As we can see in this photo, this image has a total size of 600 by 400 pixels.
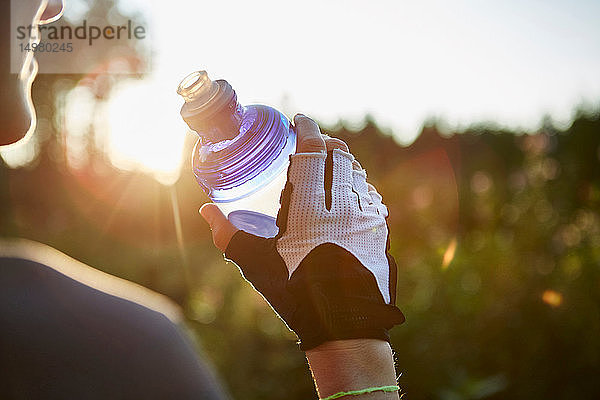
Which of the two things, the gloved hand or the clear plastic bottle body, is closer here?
the gloved hand

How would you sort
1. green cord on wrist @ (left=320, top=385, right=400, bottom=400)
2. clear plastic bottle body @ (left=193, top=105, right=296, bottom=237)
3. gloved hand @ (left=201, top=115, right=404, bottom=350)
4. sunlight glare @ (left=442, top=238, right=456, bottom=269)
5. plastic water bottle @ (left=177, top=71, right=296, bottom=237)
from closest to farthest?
green cord on wrist @ (left=320, top=385, right=400, bottom=400) → gloved hand @ (left=201, top=115, right=404, bottom=350) → plastic water bottle @ (left=177, top=71, right=296, bottom=237) → clear plastic bottle body @ (left=193, top=105, right=296, bottom=237) → sunlight glare @ (left=442, top=238, right=456, bottom=269)

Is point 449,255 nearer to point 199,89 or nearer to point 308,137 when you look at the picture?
point 308,137

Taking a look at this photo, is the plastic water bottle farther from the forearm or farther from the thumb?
the forearm

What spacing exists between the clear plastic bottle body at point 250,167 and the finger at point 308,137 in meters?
0.28

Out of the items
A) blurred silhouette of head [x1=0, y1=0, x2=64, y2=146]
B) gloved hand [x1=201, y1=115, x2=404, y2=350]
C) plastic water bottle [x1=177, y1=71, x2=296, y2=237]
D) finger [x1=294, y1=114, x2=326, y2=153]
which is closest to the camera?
blurred silhouette of head [x1=0, y1=0, x2=64, y2=146]

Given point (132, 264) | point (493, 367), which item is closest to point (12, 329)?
point (493, 367)

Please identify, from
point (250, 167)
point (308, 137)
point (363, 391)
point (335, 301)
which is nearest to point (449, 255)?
point (250, 167)

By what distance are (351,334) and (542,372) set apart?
14.5 ft

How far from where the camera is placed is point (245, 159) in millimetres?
2434

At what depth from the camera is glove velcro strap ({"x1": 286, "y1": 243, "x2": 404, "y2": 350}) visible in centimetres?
184

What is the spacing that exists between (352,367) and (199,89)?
108 centimetres

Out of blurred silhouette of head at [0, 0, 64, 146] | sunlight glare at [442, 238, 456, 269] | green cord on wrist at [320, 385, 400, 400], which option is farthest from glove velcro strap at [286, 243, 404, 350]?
sunlight glare at [442, 238, 456, 269]

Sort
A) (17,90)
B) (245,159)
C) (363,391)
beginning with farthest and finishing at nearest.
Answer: (245,159)
(363,391)
(17,90)

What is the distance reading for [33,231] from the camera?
46.9 ft
